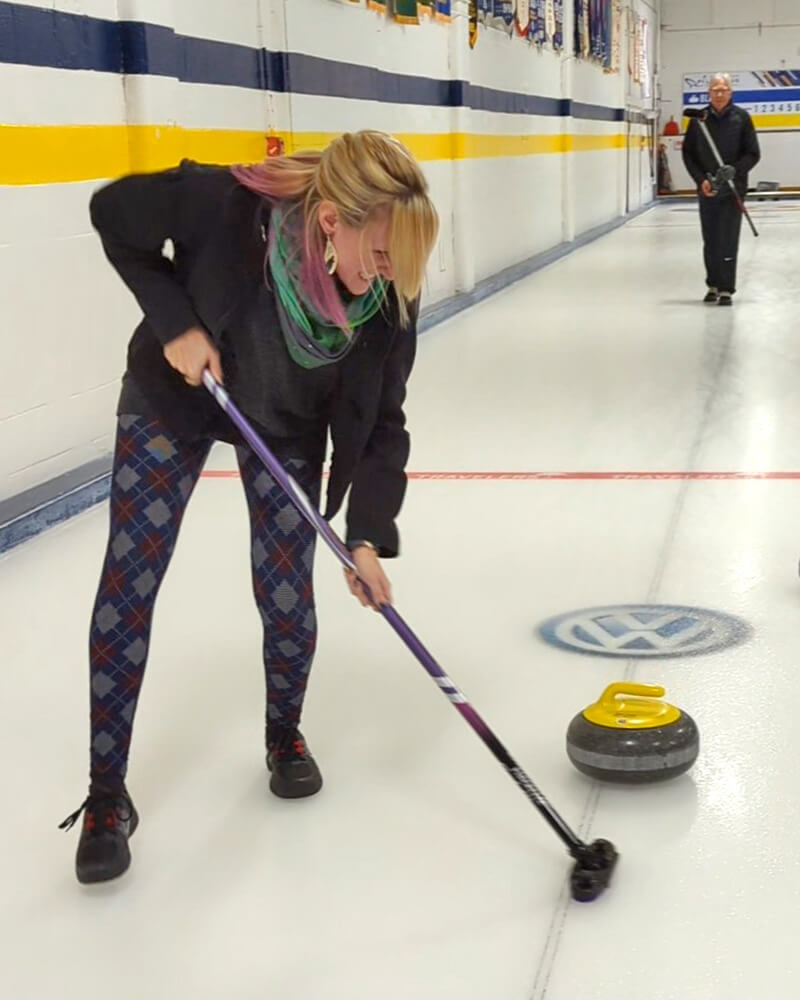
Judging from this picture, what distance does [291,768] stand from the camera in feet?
7.75

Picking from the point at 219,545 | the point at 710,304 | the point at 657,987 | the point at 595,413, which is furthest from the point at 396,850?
the point at 710,304

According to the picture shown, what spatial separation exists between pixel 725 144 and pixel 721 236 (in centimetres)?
57

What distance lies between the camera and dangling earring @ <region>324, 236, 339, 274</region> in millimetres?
1843

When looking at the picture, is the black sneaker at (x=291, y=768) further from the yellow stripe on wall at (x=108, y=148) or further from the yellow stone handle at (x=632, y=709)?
the yellow stripe on wall at (x=108, y=148)

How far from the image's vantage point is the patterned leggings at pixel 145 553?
2.06 m

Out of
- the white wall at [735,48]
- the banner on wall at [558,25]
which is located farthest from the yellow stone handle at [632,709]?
the white wall at [735,48]

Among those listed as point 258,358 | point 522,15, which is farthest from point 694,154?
point 258,358

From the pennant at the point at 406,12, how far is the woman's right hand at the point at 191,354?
687 cm

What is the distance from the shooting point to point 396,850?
2.18 meters

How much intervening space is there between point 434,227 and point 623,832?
1.01m

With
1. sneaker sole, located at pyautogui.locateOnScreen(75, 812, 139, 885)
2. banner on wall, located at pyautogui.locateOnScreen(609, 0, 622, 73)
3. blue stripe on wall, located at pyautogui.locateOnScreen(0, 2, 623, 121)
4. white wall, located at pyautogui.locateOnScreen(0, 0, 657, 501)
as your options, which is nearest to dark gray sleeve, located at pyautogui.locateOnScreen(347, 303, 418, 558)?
sneaker sole, located at pyautogui.locateOnScreen(75, 812, 139, 885)

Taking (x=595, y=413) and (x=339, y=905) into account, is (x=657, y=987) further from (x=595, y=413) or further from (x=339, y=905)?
(x=595, y=413)

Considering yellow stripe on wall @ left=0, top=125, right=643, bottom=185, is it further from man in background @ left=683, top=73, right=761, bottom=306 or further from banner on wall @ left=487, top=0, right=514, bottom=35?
banner on wall @ left=487, top=0, right=514, bottom=35

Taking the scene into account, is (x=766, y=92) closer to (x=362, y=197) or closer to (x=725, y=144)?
(x=725, y=144)
